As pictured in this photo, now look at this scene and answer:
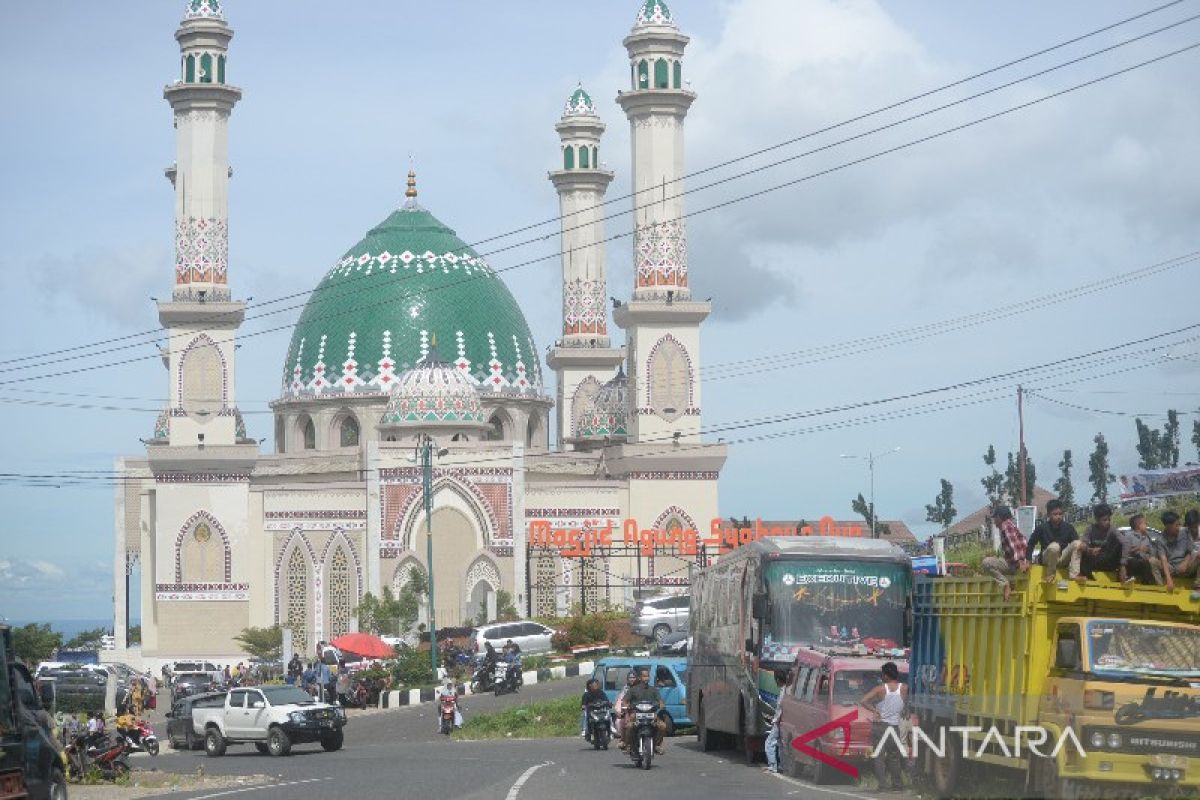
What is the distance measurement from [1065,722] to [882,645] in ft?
28.7

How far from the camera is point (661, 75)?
66.4 m

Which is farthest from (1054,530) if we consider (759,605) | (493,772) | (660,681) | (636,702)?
(660,681)

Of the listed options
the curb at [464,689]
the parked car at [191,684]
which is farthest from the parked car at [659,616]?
the parked car at [191,684]

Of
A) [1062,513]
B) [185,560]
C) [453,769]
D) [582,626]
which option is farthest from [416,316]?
[1062,513]

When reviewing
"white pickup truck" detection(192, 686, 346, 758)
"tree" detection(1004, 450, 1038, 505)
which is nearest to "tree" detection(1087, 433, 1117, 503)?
"tree" detection(1004, 450, 1038, 505)

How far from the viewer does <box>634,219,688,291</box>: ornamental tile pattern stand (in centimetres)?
6669

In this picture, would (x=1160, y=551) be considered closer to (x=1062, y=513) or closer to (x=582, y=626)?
(x=1062, y=513)

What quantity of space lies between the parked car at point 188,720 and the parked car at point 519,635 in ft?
52.1

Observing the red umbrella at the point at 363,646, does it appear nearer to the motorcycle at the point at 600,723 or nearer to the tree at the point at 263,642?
the tree at the point at 263,642

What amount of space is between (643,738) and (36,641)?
136 ft

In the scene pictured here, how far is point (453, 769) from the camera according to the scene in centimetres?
2531

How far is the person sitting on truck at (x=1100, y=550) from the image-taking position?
59.4ft

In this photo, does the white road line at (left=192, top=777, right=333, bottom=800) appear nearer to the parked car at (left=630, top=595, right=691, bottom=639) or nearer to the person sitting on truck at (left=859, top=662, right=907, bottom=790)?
the person sitting on truck at (left=859, top=662, right=907, bottom=790)

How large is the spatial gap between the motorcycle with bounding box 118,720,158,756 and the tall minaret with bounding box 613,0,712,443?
3290 cm
